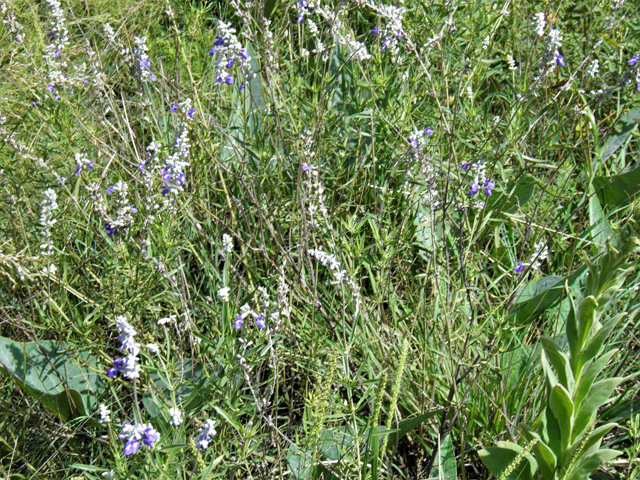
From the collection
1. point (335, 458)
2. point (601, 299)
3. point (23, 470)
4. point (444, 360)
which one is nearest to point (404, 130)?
point (444, 360)

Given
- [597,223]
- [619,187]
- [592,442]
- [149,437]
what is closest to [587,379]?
[592,442]

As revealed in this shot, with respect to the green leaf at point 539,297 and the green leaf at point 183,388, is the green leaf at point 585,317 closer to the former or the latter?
the green leaf at point 539,297

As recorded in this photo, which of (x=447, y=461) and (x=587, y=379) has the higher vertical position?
(x=587, y=379)

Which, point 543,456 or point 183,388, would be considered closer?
point 543,456

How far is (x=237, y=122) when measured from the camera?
2848mm

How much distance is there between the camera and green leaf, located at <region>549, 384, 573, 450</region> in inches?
57.3

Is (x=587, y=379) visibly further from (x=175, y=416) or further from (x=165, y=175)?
(x=165, y=175)

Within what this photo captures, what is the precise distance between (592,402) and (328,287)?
1.09 metres

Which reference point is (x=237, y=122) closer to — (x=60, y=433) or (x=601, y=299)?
(x=60, y=433)

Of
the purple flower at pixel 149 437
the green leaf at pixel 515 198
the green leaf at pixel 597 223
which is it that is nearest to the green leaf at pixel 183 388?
the purple flower at pixel 149 437

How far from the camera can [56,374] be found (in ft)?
6.33

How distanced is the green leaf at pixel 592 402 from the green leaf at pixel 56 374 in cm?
149

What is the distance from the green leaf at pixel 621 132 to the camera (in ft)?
8.55

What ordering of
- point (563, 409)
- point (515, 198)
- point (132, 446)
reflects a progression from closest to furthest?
point (132, 446) → point (563, 409) → point (515, 198)
